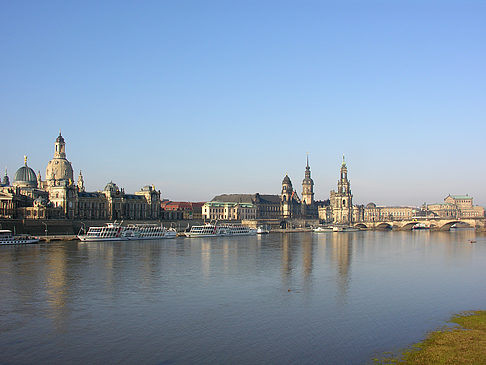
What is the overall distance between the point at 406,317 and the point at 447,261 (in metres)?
39.0

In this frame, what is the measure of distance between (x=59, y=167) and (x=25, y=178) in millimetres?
13072

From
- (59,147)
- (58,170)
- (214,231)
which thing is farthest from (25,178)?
(214,231)

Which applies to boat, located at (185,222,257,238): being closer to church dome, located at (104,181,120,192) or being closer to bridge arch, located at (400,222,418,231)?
church dome, located at (104,181,120,192)

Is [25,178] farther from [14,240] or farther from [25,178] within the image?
[14,240]

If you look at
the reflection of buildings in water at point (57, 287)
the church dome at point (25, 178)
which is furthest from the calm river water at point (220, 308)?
the church dome at point (25, 178)

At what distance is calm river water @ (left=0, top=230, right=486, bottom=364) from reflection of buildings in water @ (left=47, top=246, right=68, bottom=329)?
80 millimetres

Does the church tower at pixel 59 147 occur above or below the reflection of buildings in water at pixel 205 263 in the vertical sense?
above

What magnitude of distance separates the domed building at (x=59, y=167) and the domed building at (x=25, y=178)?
7.31m

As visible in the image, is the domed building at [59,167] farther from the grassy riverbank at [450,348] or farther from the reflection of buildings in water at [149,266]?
the grassy riverbank at [450,348]

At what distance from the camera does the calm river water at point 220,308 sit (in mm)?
25948

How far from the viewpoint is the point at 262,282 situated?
4731 centimetres

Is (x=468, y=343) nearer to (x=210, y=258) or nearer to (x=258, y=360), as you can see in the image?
(x=258, y=360)

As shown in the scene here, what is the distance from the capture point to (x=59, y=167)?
160m

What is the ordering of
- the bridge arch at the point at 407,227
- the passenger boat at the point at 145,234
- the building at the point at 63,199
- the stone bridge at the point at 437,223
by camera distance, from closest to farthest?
the passenger boat at the point at 145,234 < the building at the point at 63,199 < the stone bridge at the point at 437,223 < the bridge arch at the point at 407,227
